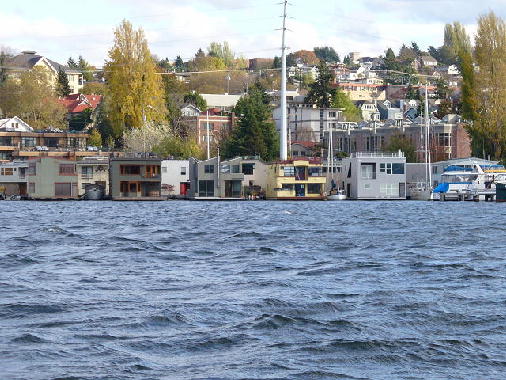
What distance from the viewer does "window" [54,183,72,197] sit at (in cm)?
11088

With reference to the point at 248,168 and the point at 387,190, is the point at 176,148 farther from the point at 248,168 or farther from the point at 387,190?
the point at 387,190

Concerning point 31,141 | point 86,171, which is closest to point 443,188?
point 86,171

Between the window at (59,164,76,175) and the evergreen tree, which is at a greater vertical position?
the evergreen tree

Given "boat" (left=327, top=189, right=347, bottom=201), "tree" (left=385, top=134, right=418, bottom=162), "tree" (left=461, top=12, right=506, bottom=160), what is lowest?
"boat" (left=327, top=189, right=347, bottom=201)

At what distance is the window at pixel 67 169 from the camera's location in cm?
11062

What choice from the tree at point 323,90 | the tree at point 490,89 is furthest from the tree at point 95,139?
the tree at point 490,89

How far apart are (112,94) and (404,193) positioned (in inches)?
1239

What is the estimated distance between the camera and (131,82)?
112m

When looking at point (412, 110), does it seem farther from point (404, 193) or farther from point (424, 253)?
point (424, 253)

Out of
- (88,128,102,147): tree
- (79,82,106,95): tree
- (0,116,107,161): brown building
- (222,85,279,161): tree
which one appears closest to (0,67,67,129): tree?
(88,128,102,147): tree

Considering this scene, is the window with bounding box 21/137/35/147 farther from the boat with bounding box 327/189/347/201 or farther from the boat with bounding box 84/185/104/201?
the boat with bounding box 327/189/347/201

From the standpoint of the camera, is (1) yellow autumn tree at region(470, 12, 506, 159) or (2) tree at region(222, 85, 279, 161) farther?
(2) tree at region(222, 85, 279, 161)

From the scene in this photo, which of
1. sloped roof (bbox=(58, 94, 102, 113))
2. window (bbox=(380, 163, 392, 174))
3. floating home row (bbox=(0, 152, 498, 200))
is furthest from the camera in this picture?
sloped roof (bbox=(58, 94, 102, 113))

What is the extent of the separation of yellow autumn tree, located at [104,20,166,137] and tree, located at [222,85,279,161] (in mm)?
9071
